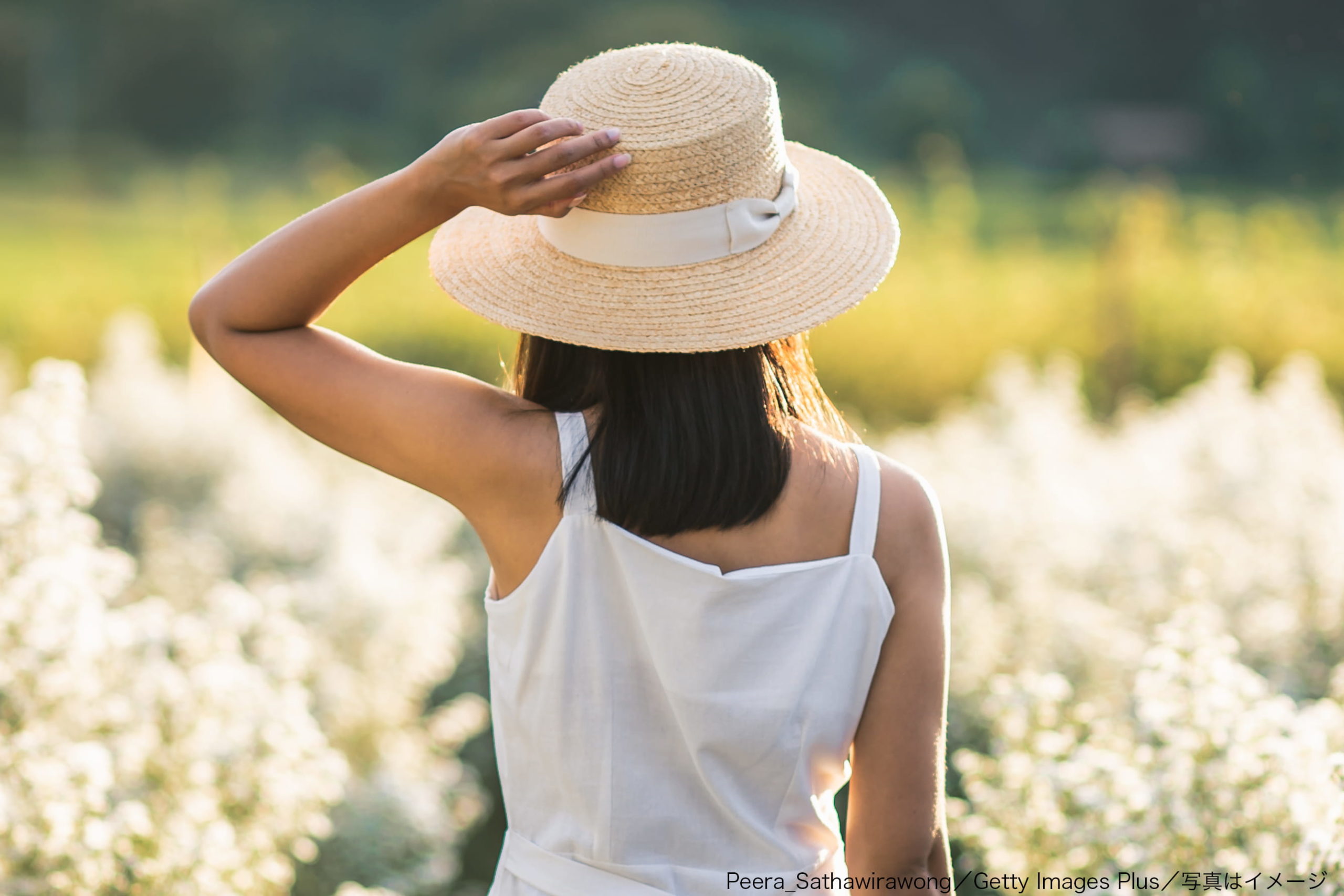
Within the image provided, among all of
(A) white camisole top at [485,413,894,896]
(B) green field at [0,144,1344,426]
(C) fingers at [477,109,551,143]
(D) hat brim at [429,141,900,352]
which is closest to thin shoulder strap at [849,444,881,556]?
(A) white camisole top at [485,413,894,896]

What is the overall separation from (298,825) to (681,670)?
1496 mm

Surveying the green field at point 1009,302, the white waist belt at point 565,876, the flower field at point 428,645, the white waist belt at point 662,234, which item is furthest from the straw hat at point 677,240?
the green field at point 1009,302

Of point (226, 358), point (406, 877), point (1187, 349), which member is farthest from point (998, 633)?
point (1187, 349)

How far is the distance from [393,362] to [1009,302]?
8.21 m

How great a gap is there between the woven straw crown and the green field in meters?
5.15

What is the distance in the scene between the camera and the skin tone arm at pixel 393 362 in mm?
1203

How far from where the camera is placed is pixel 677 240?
1324 mm

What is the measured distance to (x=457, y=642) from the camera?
164 inches

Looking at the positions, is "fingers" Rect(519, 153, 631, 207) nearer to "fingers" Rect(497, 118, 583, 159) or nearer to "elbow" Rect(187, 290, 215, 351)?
"fingers" Rect(497, 118, 583, 159)

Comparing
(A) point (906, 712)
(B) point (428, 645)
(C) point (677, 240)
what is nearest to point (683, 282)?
(C) point (677, 240)

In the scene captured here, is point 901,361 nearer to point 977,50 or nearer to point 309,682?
point 309,682

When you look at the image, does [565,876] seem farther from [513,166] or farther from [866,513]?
[513,166]

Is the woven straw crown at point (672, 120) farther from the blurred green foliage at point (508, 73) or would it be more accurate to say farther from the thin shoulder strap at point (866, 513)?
the blurred green foliage at point (508, 73)

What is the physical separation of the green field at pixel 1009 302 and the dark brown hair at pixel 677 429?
518cm
